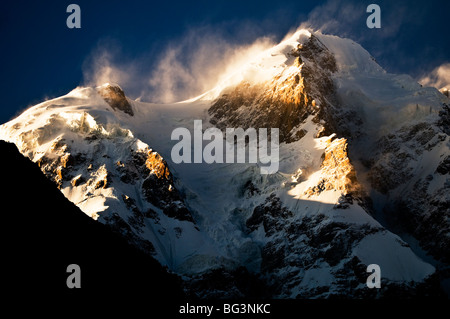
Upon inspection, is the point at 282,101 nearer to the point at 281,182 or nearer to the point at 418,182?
the point at 281,182

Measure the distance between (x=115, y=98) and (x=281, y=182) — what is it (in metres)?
72.4

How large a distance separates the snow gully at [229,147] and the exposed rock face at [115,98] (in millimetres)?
19969

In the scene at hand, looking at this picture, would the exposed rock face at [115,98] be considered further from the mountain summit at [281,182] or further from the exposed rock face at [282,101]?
the exposed rock face at [282,101]

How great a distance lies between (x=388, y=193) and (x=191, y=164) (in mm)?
51551

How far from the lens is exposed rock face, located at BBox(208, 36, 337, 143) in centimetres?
16488

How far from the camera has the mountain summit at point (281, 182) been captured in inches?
4532

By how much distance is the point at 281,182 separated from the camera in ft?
449

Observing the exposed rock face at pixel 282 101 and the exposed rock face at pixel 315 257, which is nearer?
the exposed rock face at pixel 315 257

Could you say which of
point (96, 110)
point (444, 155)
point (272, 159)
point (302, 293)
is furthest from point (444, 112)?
point (96, 110)

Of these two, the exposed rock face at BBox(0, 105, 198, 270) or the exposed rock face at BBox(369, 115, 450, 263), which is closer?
the exposed rock face at BBox(0, 105, 198, 270)

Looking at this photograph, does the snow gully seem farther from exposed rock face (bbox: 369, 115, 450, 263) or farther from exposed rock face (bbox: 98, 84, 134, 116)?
exposed rock face (bbox: 369, 115, 450, 263)

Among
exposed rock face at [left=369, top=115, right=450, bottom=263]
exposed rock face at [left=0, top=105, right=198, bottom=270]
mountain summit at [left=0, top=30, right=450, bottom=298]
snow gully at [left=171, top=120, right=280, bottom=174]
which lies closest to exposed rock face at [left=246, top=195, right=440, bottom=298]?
mountain summit at [left=0, top=30, right=450, bottom=298]

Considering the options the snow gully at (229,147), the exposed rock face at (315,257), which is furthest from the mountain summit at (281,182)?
the snow gully at (229,147)

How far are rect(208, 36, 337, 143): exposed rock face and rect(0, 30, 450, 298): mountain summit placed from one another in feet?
1.55
